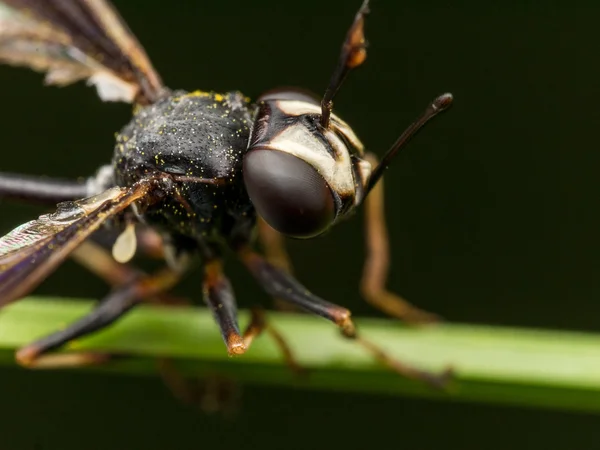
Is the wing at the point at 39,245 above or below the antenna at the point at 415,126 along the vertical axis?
below

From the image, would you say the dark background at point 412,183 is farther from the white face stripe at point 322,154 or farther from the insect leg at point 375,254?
the white face stripe at point 322,154

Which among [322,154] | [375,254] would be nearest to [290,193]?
[322,154]

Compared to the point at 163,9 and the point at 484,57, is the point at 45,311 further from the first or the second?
the point at 484,57

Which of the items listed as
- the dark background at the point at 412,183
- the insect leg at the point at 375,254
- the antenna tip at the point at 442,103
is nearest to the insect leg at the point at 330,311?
the insect leg at the point at 375,254

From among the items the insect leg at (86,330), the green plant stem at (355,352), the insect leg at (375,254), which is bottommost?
the green plant stem at (355,352)

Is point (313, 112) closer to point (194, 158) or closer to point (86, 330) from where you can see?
point (194, 158)

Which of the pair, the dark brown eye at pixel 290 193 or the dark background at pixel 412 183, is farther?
the dark background at pixel 412 183
